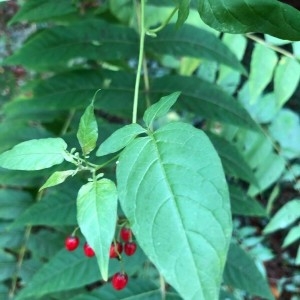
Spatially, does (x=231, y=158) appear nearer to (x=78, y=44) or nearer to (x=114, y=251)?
(x=78, y=44)

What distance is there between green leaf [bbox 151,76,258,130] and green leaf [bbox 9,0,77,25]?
0.21 metres

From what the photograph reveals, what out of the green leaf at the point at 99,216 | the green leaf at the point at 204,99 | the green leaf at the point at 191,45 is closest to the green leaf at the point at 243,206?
the green leaf at the point at 204,99

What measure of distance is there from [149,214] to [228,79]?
3.01 ft

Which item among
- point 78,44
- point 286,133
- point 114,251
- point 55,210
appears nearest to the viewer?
point 114,251

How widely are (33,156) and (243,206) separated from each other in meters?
0.53

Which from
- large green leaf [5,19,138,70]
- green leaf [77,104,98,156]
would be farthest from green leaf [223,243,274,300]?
green leaf [77,104,98,156]

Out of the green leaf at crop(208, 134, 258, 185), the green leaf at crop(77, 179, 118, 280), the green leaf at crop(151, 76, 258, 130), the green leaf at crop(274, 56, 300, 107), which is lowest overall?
the green leaf at crop(208, 134, 258, 185)

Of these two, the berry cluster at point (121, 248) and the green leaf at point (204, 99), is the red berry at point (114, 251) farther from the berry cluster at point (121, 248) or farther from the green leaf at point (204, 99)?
the green leaf at point (204, 99)

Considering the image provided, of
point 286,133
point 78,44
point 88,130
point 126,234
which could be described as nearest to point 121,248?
point 126,234

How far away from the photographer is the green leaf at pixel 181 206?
365 mm

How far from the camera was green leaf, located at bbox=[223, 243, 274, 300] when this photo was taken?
0.89 metres

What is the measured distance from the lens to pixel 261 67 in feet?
3.45

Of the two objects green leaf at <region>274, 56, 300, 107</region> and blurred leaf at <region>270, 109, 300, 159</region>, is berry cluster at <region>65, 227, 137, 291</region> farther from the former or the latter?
blurred leaf at <region>270, 109, 300, 159</region>

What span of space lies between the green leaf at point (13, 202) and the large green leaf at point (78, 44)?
29 centimetres
